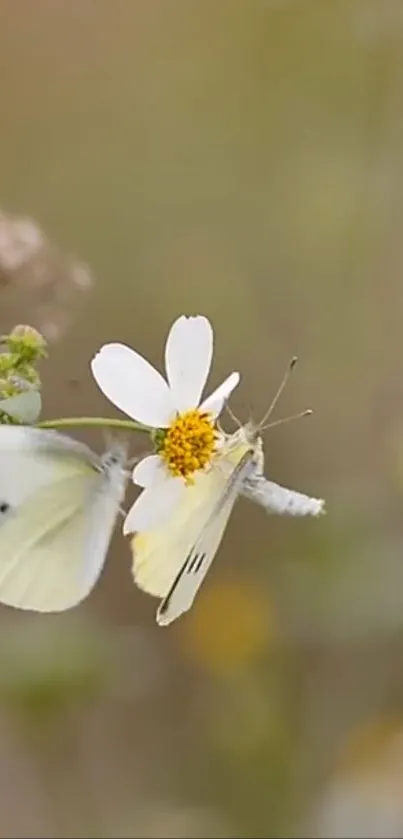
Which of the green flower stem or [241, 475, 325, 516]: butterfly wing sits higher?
[241, 475, 325, 516]: butterfly wing

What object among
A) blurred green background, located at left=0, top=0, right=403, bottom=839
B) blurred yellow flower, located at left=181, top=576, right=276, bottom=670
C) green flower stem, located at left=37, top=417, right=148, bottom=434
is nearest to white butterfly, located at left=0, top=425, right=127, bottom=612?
green flower stem, located at left=37, top=417, right=148, bottom=434

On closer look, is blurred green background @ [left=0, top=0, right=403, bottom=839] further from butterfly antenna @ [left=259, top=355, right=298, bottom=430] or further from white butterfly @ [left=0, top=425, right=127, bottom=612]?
white butterfly @ [left=0, top=425, right=127, bottom=612]

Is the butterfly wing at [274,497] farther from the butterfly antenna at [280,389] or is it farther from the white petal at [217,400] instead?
the butterfly antenna at [280,389]

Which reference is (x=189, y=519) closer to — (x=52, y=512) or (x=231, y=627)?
(x=52, y=512)

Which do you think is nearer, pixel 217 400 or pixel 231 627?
pixel 217 400

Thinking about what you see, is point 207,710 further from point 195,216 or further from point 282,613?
point 195,216

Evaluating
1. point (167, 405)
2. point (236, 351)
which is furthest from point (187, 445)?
point (236, 351)
